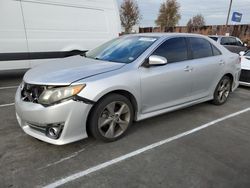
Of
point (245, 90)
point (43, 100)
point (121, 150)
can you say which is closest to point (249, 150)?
point (121, 150)

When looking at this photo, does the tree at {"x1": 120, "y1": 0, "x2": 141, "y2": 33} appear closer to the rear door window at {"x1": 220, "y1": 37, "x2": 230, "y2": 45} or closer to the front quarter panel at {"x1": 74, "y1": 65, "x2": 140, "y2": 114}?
the rear door window at {"x1": 220, "y1": 37, "x2": 230, "y2": 45}

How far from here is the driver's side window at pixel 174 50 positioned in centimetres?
418

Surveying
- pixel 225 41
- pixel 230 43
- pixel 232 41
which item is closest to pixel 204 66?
pixel 225 41

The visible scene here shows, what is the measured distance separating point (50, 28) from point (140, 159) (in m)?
5.54

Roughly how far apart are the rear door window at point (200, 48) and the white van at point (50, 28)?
14.2 ft

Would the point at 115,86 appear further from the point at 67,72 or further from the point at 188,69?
the point at 188,69

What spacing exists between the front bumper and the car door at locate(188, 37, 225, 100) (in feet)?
7.73

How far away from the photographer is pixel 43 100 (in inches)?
123

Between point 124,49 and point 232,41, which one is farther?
point 232,41

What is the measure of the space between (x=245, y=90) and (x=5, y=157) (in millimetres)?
6821

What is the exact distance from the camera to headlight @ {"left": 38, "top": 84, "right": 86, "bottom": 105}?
122 inches

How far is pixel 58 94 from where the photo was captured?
310 centimetres

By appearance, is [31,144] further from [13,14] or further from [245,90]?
[245,90]

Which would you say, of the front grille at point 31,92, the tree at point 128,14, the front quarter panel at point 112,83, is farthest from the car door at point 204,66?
the tree at point 128,14
